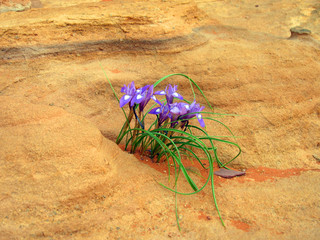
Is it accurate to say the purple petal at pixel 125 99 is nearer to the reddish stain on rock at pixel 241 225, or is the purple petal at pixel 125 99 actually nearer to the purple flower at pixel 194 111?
the purple flower at pixel 194 111

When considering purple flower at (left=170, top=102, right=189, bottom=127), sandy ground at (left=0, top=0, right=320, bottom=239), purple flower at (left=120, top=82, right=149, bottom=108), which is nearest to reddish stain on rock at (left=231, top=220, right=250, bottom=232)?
sandy ground at (left=0, top=0, right=320, bottom=239)

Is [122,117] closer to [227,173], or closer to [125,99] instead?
[125,99]

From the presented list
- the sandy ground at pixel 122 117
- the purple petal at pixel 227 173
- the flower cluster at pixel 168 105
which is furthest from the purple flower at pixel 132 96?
the purple petal at pixel 227 173

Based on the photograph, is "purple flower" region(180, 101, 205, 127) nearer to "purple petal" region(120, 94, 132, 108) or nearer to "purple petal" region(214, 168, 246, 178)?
"purple petal" region(120, 94, 132, 108)

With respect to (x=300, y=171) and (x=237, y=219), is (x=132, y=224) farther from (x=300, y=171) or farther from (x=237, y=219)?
(x=300, y=171)

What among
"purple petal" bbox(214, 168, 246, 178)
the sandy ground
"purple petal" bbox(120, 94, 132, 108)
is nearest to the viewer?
the sandy ground

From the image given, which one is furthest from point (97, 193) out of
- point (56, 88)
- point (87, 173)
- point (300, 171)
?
point (300, 171)

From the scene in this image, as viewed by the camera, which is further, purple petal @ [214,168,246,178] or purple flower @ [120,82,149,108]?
purple petal @ [214,168,246,178]

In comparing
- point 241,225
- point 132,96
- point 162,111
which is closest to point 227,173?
point 241,225
